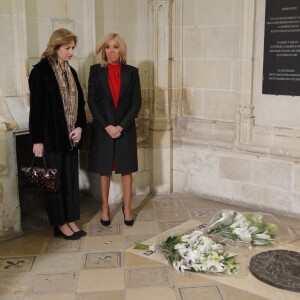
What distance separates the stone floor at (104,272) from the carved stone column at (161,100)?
856mm

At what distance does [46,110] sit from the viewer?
11.1 ft

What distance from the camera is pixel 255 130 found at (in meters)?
4.40

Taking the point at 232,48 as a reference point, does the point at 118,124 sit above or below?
below

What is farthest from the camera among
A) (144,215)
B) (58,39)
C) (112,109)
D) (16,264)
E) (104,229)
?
(144,215)

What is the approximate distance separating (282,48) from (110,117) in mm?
1640

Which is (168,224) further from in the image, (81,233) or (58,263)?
(58,263)

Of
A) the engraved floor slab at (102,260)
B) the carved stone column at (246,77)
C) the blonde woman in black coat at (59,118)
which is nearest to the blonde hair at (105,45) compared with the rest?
the blonde woman in black coat at (59,118)

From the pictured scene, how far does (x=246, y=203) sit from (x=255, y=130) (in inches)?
27.7

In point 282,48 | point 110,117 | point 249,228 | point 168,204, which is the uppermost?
point 282,48

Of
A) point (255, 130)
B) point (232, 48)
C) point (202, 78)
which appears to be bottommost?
point (255, 130)

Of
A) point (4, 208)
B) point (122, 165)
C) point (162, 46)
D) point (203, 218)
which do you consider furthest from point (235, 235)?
point (162, 46)

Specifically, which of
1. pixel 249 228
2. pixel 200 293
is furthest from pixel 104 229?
pixel 200 293

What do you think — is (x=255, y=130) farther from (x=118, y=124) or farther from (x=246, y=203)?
(x=118, y=124)

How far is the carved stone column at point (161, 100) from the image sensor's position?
15.2 feet
